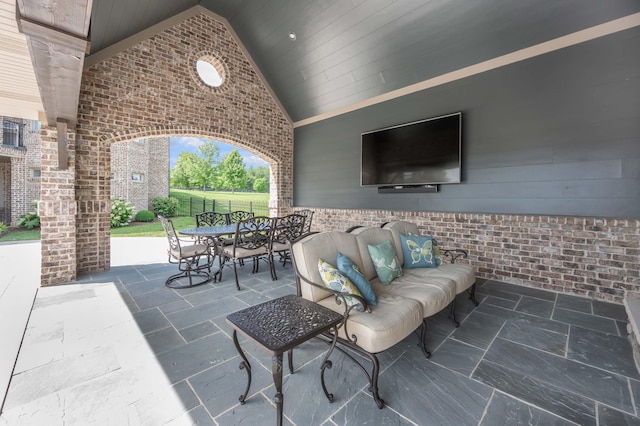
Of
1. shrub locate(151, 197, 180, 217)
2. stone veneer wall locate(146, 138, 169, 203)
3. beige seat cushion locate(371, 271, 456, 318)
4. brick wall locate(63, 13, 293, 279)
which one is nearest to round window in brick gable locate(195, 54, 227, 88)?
brick wall locate(63, 13, 293, 279)

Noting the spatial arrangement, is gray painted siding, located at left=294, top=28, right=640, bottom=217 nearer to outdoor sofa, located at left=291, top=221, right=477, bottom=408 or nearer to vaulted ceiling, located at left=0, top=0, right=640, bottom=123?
vaulted ceiling, located at left=0, top=0, right=640, bottom=123

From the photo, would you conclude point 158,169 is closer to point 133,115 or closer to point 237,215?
point 133,115

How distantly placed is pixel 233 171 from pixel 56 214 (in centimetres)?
1176

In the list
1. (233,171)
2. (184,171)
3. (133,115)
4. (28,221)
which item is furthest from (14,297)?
(184,171)

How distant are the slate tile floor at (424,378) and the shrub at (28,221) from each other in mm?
10394

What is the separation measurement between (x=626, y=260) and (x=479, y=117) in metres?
2.55

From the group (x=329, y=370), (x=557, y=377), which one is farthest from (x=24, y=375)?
(x=557, y=377)

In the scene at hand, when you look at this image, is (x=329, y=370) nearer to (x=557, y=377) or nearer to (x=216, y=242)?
(x=557, y=377)

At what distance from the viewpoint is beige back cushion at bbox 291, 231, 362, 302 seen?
2.17m

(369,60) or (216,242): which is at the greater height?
(369,60)

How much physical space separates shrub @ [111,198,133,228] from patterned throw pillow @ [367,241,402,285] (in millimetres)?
11003

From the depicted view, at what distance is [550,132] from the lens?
3604 millimetres

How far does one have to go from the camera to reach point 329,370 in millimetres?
2004

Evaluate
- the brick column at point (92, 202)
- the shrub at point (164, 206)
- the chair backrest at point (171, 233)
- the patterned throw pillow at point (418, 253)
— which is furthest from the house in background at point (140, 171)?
the patterned throw pillow at point (418, 253)
